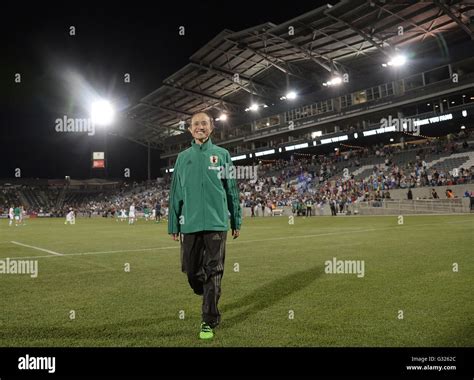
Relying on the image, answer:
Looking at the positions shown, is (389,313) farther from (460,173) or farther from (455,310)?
(460,173)

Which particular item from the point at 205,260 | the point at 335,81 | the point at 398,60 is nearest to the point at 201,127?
the point at 205,260

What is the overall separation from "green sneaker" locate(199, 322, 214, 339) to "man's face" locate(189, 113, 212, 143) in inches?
76.8

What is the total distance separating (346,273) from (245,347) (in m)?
3.93

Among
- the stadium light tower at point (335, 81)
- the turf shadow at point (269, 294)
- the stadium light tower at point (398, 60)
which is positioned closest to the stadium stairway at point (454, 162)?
the stadium light tower at point (398, 60)

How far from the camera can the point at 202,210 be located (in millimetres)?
3973

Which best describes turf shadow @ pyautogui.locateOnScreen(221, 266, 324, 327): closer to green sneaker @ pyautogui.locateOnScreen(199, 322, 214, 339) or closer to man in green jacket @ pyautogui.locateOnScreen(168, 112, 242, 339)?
green sneaker @ pyautogui.locateOnScreen(199, 322, 214, 339)

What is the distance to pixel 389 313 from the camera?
4215 millimetres

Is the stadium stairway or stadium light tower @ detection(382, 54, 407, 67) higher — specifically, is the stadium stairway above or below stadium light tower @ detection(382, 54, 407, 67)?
below

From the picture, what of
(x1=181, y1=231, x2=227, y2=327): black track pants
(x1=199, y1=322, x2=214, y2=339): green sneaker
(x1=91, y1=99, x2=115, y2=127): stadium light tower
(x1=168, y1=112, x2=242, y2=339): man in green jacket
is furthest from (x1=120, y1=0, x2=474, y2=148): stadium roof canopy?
(x1=199, y1=322, x2=214, y2=339): green sneaker

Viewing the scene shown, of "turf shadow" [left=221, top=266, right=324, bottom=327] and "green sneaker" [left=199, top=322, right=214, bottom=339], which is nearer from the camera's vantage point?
"green sneaker" [left=199, top=322, right=214, bottom=339]

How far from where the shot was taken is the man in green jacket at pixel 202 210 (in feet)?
12.9

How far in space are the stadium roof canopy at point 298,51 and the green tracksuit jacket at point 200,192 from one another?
33.6 metres

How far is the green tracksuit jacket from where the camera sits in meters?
3.96
